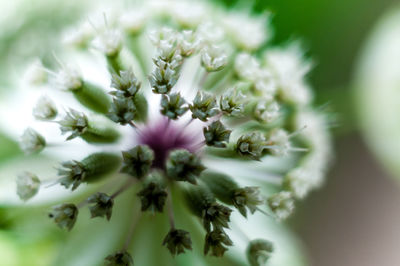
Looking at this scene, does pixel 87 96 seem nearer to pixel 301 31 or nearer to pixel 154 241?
pixel 154 241

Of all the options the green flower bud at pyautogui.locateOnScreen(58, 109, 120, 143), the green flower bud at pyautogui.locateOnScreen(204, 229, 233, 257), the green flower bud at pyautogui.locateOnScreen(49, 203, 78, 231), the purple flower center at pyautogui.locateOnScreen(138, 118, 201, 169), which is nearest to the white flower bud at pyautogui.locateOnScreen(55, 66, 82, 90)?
the green flower bud at pyautogui.locateOnScreen(58, 109, 120, 143)

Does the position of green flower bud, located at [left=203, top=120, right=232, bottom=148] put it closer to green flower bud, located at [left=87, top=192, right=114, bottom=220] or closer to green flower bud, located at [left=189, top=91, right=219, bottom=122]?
green flower bud, located at [left=189, top=91, right=219, bottom=122]

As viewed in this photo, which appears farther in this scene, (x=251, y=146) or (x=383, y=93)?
(x=383, y=93)

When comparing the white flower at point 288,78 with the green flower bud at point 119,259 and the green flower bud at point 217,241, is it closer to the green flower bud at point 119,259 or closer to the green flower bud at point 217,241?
the green flower bud at point 217,241

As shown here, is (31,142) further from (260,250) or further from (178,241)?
(260,250)

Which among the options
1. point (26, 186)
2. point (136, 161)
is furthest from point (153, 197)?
point (26, 186)

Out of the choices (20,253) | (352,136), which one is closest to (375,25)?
(352,136)

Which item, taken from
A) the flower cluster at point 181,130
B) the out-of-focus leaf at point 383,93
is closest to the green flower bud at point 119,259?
the flower cluster at point 181,130
